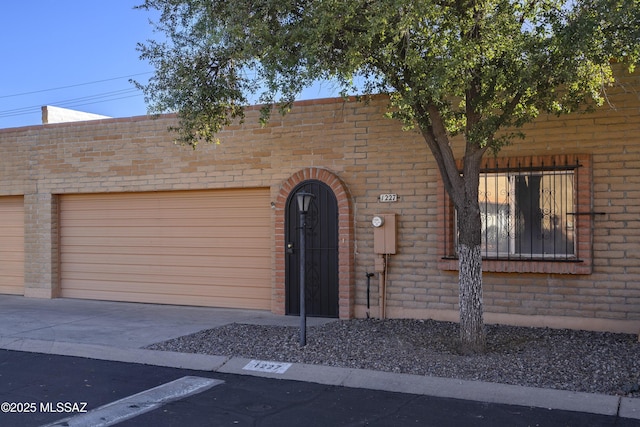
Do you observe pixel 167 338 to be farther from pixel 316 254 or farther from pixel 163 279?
pixel 163 279

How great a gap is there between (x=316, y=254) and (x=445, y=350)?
369cm

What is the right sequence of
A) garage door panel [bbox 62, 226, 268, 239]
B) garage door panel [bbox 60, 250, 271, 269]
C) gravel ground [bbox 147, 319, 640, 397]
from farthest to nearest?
garage door panel [bbox 62, 226, 268, 239] < garage door panel [bbox 60, 250, 271, 269] < gravel ground [bbox 147, 319, 640, 397]

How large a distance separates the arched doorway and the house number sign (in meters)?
0.84

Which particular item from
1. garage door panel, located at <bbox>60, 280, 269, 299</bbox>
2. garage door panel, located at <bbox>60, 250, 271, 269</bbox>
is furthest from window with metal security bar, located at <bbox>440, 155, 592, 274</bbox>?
garage door panel, located at <bbox>60, 280, 269, 299</bbox>

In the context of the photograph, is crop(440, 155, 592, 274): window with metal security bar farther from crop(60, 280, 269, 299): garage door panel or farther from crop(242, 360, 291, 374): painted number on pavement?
crop(60, 280, 269, 299): garage door panel

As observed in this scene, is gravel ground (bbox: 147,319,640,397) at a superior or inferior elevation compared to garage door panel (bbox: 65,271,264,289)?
inferior

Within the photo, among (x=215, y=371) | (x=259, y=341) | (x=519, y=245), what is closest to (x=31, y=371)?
(x=215, y=371)

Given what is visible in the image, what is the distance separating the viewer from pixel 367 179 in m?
11.2

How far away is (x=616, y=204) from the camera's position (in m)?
9.54

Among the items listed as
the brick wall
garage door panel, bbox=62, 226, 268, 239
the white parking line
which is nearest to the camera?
the white parking line

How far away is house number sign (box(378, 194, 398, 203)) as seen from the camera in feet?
36.0

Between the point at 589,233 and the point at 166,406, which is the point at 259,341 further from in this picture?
the point at 589,233

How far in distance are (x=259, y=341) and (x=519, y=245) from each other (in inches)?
173

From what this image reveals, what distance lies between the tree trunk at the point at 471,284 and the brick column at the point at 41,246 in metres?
10.1
